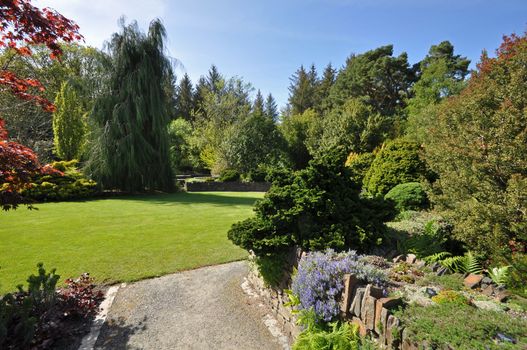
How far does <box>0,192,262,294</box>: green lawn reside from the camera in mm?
4840

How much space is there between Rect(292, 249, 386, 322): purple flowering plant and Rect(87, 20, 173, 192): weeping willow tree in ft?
41.9

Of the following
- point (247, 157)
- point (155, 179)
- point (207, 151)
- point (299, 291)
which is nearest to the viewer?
point (299, 291)

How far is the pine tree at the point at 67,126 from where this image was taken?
1728 cm

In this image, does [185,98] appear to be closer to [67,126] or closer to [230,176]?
[67,126]

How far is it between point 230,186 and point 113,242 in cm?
1244

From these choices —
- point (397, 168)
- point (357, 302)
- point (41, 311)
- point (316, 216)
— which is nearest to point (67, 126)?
point (41, 311)

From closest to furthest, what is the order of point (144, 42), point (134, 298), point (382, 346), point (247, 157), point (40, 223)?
point (382, 346), point (134, 298), point (40, 223), point (144, 42), point (247, 157)

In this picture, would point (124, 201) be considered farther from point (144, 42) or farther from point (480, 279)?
point (480, 279)

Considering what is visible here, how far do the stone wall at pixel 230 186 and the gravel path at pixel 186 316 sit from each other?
530 inches

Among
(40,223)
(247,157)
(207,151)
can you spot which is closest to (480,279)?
(40,223)

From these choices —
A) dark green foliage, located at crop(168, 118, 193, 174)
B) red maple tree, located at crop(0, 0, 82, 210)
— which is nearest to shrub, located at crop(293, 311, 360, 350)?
red maple tree, located at crop(0, 0, 82, 210)

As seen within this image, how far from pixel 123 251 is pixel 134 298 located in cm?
194

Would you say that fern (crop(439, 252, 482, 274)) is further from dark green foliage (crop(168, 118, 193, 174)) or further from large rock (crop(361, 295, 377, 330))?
dark green foliage (crop(168, 118, 193, 174))

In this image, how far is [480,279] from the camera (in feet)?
9.77
